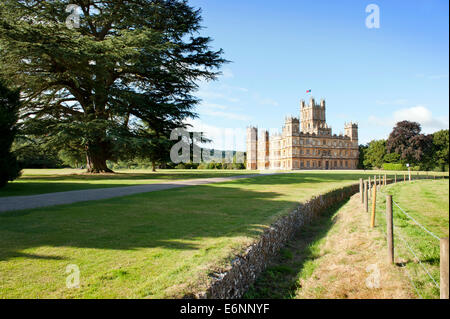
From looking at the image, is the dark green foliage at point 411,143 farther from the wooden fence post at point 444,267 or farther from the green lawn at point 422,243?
the wooden fence post at point 444,267

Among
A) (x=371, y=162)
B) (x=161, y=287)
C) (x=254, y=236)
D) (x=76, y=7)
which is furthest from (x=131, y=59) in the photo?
(x=371, y=162)

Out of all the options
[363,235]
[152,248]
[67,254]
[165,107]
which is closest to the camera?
[67,254]

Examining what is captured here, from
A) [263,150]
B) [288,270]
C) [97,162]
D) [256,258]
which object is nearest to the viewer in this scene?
[256,258]

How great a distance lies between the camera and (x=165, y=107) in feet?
76.0

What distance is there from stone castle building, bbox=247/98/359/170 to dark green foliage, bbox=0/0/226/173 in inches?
2110

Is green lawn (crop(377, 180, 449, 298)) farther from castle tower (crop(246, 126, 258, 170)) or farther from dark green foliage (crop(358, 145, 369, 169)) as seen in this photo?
dark green foliage (crop(358, 145, 369, 169))

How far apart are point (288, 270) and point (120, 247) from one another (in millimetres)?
3506

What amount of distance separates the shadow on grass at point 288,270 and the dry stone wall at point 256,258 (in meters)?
0.15

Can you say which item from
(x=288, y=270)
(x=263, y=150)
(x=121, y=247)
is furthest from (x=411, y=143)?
(x=121, y=247)

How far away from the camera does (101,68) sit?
1983cm

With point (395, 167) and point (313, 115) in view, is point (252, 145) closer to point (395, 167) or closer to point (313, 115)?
point (313, 115)

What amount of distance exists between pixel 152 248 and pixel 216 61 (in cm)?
2307

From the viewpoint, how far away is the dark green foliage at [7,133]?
12.1 meters
